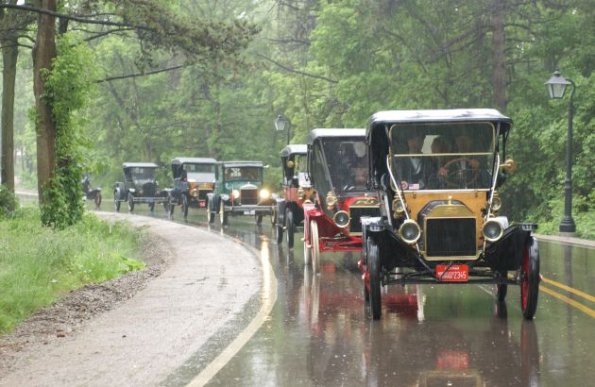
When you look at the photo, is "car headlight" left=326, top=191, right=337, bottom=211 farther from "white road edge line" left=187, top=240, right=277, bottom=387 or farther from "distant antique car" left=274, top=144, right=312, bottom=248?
"distant antique car" left=274, top=144, right=312, bottom=248

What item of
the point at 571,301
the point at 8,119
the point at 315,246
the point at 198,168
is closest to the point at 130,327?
the point at 571,301

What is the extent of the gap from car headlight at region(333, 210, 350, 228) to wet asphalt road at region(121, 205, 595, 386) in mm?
1903

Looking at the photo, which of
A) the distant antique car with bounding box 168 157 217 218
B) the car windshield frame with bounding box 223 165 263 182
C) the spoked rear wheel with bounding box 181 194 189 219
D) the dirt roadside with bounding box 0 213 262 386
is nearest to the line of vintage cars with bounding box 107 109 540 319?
the dirt roadside with bounding box 0 213 262 386

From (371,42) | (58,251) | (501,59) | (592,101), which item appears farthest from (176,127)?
(58,251)

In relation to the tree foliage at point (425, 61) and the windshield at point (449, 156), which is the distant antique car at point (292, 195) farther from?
the windshield at point (449, 156)

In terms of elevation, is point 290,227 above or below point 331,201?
below

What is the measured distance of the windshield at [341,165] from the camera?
57.3 feet

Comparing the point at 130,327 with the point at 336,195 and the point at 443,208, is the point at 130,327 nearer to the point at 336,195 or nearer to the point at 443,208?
the point at 443,208

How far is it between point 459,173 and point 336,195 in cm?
609

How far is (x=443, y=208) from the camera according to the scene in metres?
10.4

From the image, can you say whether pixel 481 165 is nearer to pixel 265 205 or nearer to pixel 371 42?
pixel 265 205

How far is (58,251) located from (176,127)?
42050 mm

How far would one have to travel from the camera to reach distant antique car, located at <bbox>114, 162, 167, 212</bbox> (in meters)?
43.2

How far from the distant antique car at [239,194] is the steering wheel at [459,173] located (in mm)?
18660
